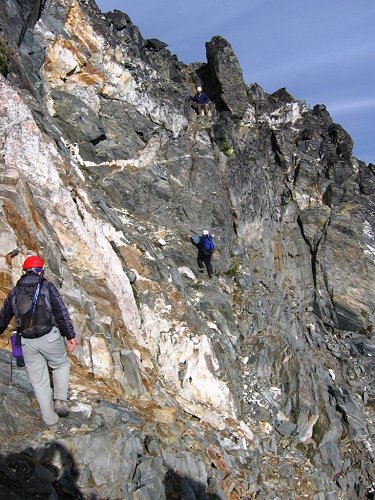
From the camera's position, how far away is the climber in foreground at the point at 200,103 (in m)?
28.9

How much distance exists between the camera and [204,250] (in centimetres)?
2053

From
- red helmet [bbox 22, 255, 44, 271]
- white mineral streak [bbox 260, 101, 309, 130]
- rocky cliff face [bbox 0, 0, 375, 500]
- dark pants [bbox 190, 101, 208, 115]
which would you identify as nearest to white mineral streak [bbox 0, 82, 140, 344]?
rocky cliff face [bbox 0, 0, 375, 500]

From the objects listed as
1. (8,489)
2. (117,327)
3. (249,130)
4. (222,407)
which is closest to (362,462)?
(222,407)

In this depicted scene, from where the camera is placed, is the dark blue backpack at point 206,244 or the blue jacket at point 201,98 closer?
the dark blue backpack at point 206,244

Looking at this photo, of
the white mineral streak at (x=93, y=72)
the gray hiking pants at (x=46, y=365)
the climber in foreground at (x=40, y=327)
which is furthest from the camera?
the white mineral streak at (x=93, y=72)

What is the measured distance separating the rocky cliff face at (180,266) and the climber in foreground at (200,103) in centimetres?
80

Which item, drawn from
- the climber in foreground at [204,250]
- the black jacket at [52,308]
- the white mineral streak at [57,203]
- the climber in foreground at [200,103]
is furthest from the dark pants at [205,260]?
the black jacket at [52,308]

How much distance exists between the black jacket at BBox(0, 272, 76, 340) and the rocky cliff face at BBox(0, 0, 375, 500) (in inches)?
56.6

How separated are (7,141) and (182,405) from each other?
389 inches

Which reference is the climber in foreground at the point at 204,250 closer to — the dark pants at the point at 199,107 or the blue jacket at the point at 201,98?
the dark pants at the point at 199,107

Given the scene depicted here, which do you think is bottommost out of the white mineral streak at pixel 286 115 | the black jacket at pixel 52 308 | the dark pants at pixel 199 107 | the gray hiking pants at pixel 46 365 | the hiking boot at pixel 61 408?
the hiking boot at pixel 61 408

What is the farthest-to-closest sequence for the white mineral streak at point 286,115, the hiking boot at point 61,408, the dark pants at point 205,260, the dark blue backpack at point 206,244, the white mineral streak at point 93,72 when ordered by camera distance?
1. the white mineral streak at point 286,115
2. the white mineral streak at point 93,72
3. the dark pants at point 205,260
4. the dark blue backpack at point 206,244
5. the hiking boot at point 61,408

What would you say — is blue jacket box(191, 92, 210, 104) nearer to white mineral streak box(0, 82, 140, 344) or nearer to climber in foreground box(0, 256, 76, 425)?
white mineral streak box(0, 82, 140, 344)

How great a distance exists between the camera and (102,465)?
24.3ft
